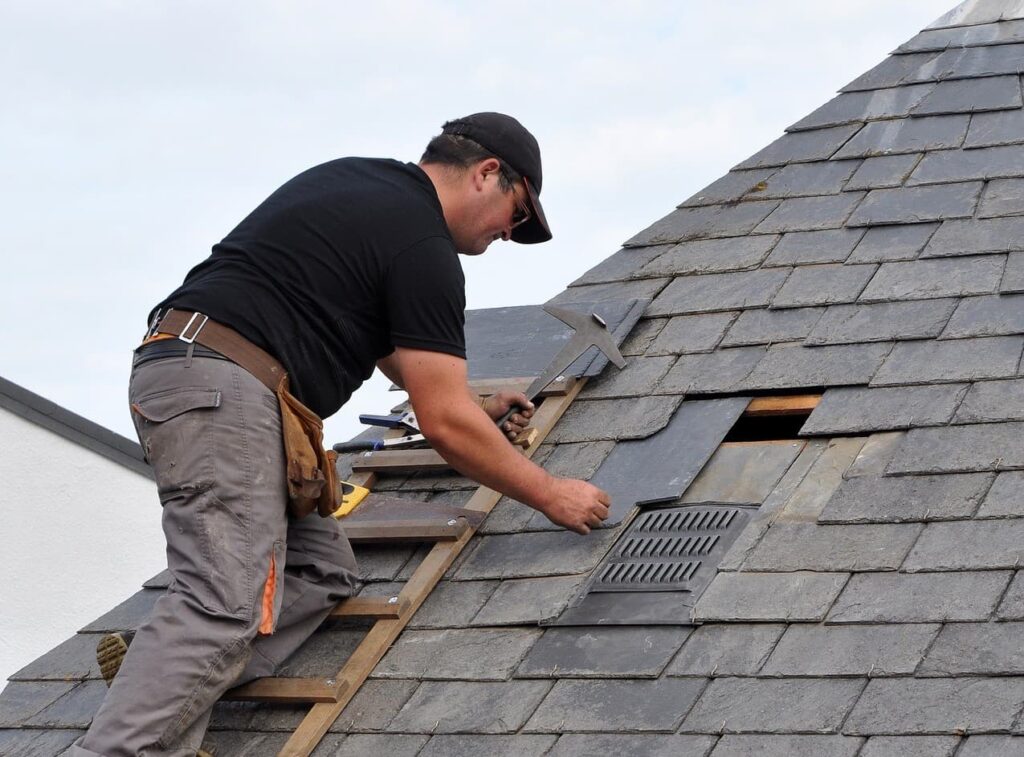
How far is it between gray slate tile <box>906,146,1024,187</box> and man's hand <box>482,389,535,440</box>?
→ 1.68 metres

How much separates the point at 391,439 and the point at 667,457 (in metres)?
1.06

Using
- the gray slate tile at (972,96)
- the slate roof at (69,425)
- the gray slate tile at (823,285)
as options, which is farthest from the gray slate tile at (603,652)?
the slate roof at (69,425)

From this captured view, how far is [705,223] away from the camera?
17.2 ft

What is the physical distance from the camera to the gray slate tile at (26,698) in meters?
3.94

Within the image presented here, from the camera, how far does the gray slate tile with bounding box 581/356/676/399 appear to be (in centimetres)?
434

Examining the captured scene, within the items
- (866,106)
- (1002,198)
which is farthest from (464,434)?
(866,106)

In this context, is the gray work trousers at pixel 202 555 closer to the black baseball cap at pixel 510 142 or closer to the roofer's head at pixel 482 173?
the roofer's head at pixel 482 173

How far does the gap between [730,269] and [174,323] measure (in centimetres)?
207

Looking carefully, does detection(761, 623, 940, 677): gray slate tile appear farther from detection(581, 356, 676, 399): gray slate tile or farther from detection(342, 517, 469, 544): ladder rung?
detection(581, 356, 676, 399): gray slate tile

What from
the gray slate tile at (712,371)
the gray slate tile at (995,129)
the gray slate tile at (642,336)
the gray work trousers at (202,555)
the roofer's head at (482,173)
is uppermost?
the roofer's head at (482,173)

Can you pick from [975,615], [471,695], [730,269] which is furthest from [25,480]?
[975,615]

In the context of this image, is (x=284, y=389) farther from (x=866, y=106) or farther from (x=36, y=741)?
(x=866, y=106)

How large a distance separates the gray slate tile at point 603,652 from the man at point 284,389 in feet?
1.43

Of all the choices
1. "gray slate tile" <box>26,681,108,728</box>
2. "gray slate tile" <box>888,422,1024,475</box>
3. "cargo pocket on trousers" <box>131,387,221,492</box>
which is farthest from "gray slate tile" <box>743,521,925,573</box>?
"gray slate tile" <box>26,681,108,728</box>
